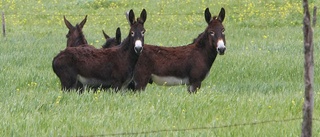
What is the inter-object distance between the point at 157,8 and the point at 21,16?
6.17 metres

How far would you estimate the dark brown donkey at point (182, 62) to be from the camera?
37.0 ft

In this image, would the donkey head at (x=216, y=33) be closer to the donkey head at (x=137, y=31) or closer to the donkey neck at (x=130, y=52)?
the donkey head at (x=137, y=31)

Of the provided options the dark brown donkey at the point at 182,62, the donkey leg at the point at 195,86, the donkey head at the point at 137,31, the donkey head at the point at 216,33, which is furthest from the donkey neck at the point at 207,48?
the donkey head at the point at 137,31

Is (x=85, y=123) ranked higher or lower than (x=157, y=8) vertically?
lower

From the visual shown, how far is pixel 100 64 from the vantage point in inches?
427

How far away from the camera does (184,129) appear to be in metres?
6.94

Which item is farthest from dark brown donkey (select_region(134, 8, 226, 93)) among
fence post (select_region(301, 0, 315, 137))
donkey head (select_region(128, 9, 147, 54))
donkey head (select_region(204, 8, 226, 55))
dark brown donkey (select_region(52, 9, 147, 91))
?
fence post (select_region(301, 0, 315, 137))

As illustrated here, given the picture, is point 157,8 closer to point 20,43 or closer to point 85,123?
point 20,43

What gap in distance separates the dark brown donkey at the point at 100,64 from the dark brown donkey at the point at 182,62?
32 centimetres

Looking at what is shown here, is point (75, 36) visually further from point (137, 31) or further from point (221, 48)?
point (221, 48)

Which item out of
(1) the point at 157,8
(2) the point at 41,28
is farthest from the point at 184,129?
(1) the point at 157,8

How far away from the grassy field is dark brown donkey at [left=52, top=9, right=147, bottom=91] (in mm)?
464

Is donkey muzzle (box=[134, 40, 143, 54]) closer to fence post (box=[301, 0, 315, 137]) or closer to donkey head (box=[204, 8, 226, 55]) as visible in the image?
donkey head (box=[204, 8, 226, 55])

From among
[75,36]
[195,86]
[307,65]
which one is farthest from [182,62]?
[307,65]
